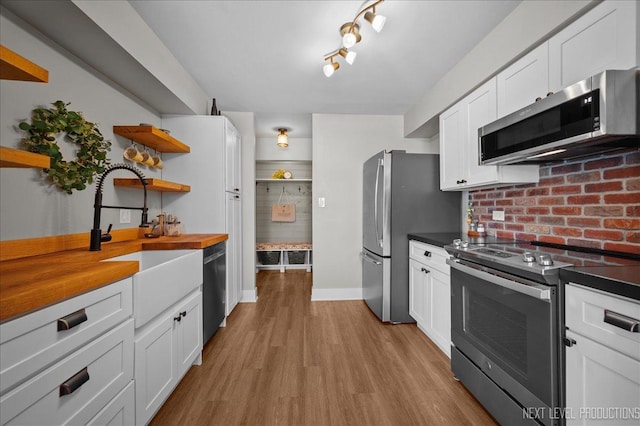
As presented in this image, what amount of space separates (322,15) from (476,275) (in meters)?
1.97

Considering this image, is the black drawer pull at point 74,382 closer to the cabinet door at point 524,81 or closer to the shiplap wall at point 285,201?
the cabinet door at point 524,81

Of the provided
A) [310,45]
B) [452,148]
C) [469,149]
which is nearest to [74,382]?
[310,45]

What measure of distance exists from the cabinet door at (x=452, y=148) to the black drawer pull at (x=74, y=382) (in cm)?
267

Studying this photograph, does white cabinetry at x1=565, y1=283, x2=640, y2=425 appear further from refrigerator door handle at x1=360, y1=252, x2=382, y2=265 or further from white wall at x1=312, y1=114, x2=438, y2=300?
white wall at x1=312, y1=114, x2=438, y2=300

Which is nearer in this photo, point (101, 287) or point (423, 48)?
point (101, 287)

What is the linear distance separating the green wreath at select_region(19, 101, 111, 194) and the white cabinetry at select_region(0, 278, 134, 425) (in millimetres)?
928

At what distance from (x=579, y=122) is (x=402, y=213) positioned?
175cm

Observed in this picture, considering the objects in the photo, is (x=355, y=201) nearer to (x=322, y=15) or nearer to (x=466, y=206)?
(x=466, y=206)

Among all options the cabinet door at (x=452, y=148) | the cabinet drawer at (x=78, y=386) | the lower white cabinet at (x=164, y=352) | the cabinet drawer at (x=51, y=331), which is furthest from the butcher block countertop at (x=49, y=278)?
the cabinet door at (x=452, y=148)

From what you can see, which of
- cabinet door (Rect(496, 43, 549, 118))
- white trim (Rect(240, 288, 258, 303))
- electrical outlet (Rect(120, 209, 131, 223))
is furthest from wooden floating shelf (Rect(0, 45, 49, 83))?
white trim (Rect(240, 288, 258, 303))

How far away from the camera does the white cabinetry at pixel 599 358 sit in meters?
0.90

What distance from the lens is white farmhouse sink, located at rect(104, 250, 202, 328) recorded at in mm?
1317

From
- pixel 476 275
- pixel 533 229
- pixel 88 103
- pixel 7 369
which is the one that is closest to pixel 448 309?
pixel 476 275

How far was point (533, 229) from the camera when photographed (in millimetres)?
2020
